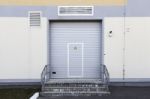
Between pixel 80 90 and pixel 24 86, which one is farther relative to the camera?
pixel 24 86

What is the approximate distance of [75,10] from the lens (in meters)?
17.2

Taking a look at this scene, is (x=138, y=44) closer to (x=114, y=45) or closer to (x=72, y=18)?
(x=114, y=45)

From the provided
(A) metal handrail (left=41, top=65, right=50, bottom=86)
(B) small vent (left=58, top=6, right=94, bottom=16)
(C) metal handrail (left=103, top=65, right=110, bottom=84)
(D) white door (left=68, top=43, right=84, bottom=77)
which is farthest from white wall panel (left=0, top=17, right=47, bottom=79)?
(C) metal handrail (left=103, top=65, right=110, bottom=84)

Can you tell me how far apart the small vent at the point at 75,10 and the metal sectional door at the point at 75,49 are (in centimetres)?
Answer: 75

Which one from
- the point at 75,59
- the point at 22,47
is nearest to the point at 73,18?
the point at 75,59

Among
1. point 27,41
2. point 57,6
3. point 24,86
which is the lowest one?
point 24,86

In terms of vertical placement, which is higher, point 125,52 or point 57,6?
point 57,6

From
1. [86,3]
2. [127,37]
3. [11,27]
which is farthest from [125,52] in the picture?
[11,27]

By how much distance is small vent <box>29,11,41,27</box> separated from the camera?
1719cm

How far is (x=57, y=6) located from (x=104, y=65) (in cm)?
358

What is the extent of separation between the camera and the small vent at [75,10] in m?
17.2

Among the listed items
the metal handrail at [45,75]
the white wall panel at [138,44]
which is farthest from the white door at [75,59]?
the white wall panel at [138,44]

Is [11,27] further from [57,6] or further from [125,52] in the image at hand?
[125,52]

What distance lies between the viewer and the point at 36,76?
56.6 feet
